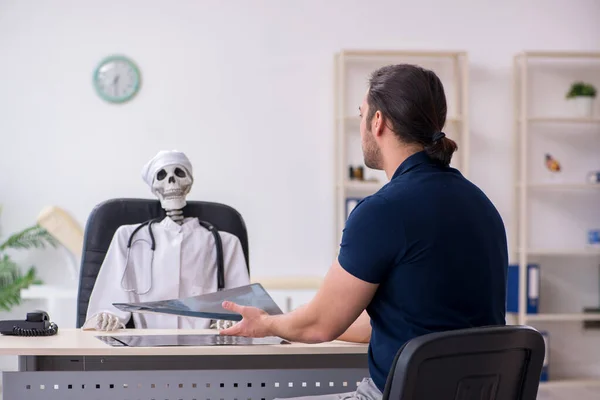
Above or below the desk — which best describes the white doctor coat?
above

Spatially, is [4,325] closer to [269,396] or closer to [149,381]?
[149,381]

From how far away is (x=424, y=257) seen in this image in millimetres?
1612

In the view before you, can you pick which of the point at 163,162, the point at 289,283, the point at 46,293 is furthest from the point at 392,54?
the point at 46,293

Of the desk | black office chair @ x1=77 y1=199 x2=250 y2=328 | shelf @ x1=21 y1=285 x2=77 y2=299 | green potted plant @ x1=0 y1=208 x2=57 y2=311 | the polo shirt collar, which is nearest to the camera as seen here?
the polo shirt collar

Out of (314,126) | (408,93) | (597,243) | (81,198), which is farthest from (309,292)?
(408,93)

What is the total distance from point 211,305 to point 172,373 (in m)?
0.23

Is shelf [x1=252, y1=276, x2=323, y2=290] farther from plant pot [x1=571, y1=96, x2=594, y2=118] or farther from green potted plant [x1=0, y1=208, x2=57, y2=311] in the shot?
plant pot [x1=571, y1=96, x2=594, y2=118]

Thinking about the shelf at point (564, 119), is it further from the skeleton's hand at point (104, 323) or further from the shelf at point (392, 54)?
the skeleton's hand at point (104, 323)

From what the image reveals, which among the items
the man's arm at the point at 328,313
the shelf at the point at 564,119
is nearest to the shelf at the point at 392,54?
the shelf at the point at 564,119

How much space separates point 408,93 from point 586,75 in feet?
13.3

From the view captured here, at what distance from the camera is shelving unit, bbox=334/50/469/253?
5.04 meters

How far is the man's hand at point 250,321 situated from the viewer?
74.5 inches

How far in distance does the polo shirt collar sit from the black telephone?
109cm

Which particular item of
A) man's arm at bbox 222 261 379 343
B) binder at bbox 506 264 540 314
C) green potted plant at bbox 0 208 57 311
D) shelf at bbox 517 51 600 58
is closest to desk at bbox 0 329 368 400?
man's arm at bbox 222 261 379 343
